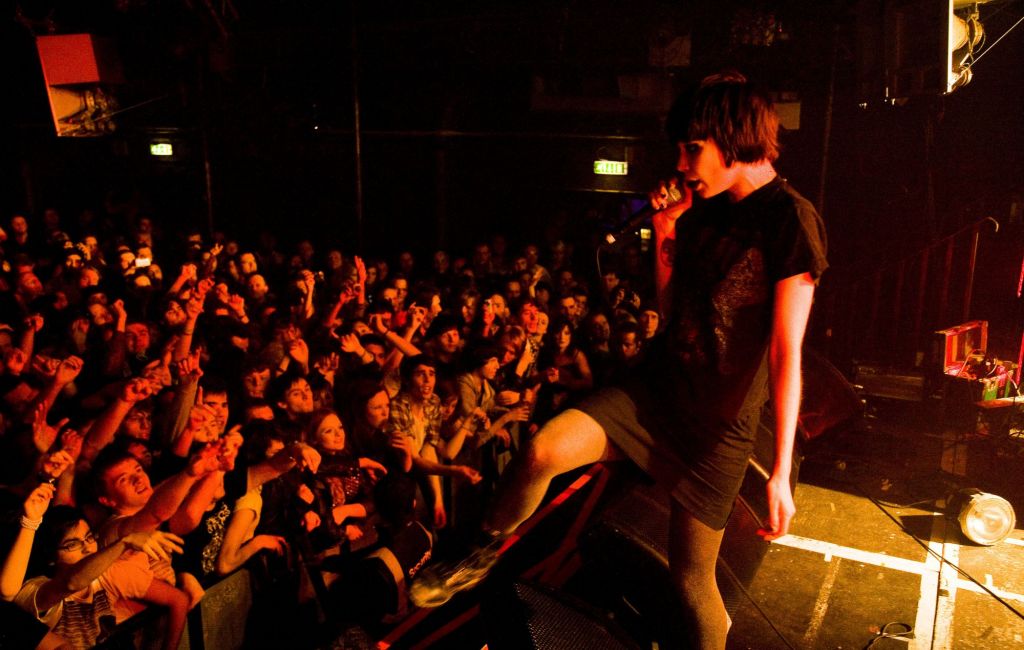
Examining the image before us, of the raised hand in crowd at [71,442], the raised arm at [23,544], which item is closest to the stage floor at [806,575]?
the raised arm at [23,544]

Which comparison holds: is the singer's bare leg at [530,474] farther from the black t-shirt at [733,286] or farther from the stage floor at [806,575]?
the black t-shirt at [733,286]

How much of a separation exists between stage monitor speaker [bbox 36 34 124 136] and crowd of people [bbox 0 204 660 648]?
1.49m

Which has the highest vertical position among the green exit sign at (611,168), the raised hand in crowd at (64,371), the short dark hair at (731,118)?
the short dark hair at (731,118)

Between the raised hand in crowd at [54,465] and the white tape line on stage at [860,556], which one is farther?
the white tape line on stage at [860,556]

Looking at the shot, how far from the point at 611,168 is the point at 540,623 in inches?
432

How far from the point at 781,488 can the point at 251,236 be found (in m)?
15.3

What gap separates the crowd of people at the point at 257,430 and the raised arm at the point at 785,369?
94 cm

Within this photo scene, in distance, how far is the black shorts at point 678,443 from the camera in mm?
2135

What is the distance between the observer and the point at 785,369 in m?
1.93

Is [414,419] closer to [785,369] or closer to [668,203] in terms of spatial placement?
[668,203]

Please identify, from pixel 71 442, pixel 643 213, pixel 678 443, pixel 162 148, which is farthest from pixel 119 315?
pixel 162 148

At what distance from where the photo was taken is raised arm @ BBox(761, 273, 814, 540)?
192cm

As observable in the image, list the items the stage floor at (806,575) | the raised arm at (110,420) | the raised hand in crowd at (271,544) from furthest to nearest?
the raised arm at (110,420) → the raised hand in crowd at (271,544) → the stage floor at (806,575)

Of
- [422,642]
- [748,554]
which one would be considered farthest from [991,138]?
[422,642]
